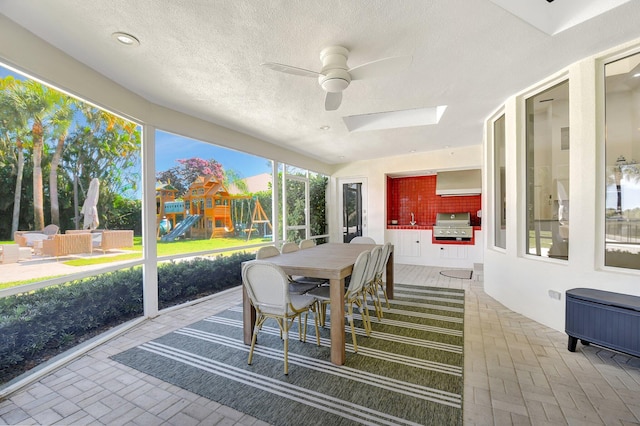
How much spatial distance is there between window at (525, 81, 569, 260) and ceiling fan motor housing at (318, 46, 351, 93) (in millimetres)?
2435

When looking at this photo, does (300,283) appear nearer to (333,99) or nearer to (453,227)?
(333,99)

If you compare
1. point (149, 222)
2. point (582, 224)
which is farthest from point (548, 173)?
point (149, 222)

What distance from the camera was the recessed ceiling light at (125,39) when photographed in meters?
2.12

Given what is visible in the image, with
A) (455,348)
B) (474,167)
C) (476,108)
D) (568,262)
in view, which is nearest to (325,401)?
(455,348)

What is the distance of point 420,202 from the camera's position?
754cm

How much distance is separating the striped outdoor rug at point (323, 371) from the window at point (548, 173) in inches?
53.8

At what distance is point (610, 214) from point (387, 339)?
2413 mm

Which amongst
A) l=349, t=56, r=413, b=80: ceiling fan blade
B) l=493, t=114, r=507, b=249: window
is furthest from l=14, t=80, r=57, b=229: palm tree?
l=493, t=114, r=507, b=249: window

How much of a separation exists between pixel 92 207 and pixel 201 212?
1.54 metres

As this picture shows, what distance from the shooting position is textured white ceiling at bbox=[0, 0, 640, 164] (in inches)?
75.5

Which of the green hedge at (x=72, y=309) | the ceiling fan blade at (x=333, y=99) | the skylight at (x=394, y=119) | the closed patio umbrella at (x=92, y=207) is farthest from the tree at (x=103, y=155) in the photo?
the skylight at (x=394, y=119)

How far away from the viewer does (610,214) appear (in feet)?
8.68

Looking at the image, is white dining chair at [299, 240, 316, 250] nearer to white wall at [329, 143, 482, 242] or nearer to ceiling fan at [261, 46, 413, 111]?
ceiling fan at [261, 46, 413, 111]

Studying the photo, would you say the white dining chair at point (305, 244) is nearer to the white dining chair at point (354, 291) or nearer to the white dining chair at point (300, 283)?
the white dining chair at point (300, 283)
